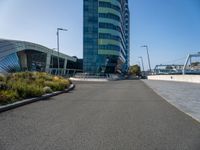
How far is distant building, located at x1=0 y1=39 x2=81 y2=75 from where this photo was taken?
68.8m

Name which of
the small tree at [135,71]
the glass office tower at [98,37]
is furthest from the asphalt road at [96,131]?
the small tree at [135,71]

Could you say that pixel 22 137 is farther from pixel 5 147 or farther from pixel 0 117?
pixel 0 117

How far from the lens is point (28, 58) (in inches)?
3499

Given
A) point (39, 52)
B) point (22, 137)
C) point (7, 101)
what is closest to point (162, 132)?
point (22, 137)

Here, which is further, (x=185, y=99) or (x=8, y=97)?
(x=185, y=99)

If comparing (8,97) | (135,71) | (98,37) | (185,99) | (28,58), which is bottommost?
(185,99)

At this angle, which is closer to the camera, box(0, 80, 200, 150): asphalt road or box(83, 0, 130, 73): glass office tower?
box(0, 80, 200, 150): asphalt road

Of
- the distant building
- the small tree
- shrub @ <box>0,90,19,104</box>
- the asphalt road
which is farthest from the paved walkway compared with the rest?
the small tree

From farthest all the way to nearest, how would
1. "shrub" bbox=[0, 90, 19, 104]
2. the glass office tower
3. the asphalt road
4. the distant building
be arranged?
the glass office tower, the distant building, "shrub" bbox=[0, 90, 19, 104], the asphalt road

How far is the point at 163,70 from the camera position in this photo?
138000 millimetres

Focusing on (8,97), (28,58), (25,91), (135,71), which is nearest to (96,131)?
(8,97)

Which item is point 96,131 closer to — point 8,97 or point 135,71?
point 8,97

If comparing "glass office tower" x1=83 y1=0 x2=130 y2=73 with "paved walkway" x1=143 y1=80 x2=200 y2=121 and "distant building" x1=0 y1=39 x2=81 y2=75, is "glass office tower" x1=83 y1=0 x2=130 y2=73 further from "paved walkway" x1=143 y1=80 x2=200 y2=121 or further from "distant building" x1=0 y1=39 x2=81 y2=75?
"paved walkway" x1=143 y1=80 x2=200 y2=121

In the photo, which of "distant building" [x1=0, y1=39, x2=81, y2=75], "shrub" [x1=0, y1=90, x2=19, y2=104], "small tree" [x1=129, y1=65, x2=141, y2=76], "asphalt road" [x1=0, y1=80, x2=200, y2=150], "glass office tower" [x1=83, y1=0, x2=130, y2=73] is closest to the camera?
"asphalt road" [x1=0, y1=80, x2=200, y2=150]
